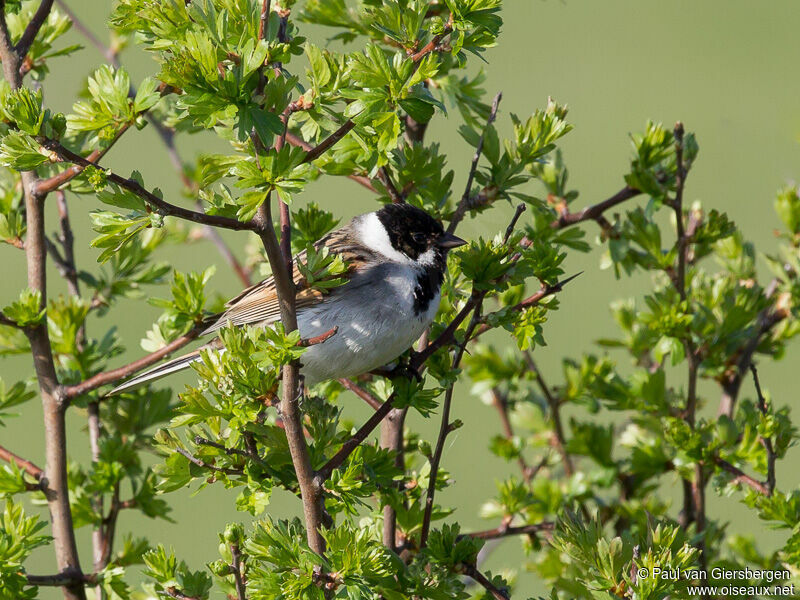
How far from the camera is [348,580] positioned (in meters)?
1.83

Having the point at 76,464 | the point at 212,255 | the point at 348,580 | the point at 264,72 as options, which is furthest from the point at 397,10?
the point at 212,255

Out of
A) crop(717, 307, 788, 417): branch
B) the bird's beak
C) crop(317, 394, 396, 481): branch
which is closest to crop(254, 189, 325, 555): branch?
crop(317, 394, 396, 481): branch

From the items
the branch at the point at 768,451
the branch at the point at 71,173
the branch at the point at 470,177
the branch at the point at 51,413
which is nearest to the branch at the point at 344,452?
the branch at the point at 470,177

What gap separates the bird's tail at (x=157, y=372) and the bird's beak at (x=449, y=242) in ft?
2.57

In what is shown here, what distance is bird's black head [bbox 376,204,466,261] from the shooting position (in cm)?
304

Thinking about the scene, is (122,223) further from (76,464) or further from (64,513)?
(76,464)

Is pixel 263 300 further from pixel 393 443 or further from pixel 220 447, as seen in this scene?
pixel 220 447

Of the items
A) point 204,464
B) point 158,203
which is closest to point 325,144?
point 158,203

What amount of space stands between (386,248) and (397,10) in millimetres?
1320

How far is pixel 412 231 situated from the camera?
3.10m

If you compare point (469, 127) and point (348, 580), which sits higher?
point (469, 127)

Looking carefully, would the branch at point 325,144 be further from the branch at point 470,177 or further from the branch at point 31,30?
the branch at point 31,30

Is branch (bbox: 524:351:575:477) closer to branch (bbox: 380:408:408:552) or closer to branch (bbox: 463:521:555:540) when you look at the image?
branch (bbox: 463:521:555:540)

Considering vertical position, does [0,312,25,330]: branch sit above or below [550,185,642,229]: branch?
below
